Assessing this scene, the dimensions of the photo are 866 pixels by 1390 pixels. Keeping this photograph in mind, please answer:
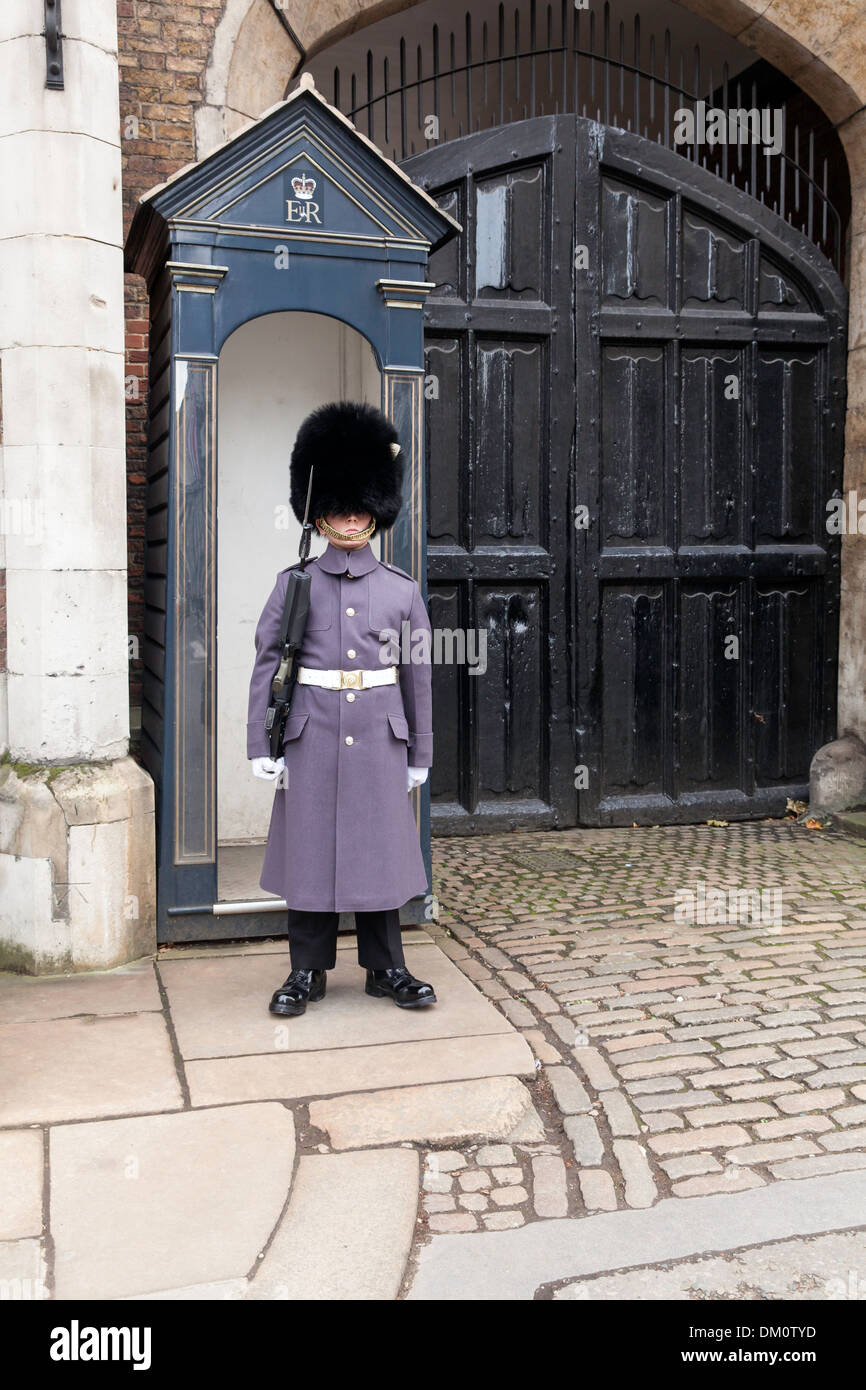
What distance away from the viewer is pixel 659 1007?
4289mm

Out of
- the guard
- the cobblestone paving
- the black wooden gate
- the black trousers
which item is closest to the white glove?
the guard

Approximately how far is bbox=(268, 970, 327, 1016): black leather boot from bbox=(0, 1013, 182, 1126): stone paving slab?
0.36 metres

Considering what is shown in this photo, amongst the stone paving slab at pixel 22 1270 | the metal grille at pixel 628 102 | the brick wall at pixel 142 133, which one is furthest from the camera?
the metal grille at pixel 628 102

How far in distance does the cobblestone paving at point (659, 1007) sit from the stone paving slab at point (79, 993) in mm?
1099

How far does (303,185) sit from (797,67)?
12.1 ft

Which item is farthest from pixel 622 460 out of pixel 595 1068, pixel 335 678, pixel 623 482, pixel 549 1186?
pixel 549 1186

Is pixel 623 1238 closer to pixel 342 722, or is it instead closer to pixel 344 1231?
pixel 344 1231

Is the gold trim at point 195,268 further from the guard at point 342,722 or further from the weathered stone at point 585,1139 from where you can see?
the weathered stone at point 585,1139

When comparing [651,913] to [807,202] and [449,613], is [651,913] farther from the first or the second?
[807,202]

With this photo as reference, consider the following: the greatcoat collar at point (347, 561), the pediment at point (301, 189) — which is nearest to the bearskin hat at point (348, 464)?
the greatcoat collar at point (347, 561)

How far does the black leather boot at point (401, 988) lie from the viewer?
418 cm

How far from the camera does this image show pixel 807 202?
25.2ft

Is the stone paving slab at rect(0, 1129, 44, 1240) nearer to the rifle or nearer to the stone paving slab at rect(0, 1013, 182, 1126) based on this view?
the stone paving slab at rect(0, 1013, 182, 1126)
